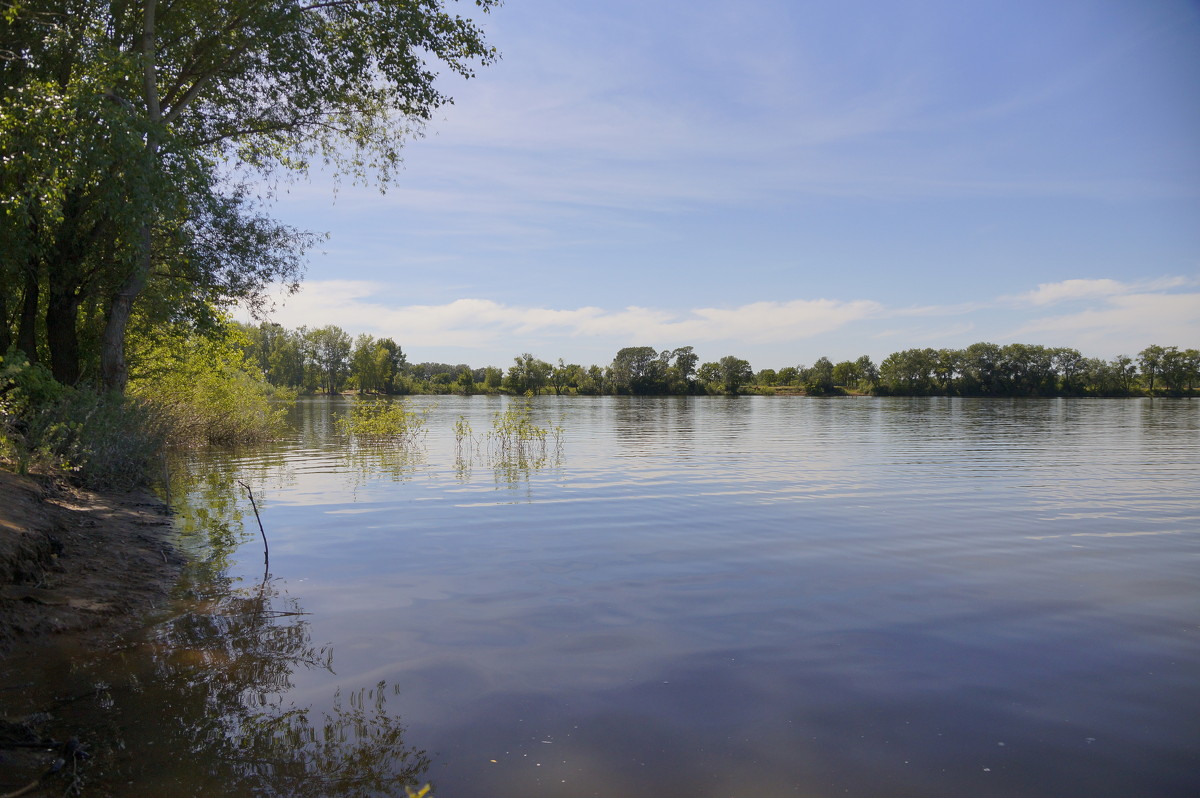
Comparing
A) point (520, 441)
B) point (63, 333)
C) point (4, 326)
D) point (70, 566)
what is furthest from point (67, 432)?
point (520, 441)

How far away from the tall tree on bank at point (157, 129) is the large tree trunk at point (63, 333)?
4 centimetres

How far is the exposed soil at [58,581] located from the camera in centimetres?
481

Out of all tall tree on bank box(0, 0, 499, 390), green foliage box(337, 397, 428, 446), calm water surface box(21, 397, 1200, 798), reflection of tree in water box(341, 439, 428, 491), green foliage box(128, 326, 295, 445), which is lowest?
calm water surface box(21, 397, 1200, 798)

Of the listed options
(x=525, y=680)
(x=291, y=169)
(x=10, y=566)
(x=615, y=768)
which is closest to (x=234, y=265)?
(x=291, y=169)

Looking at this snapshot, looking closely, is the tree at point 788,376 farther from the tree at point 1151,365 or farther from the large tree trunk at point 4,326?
the large tree trunk at point 4,326

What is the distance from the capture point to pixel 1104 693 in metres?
6.17

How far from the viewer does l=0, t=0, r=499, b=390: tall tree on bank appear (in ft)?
44.5

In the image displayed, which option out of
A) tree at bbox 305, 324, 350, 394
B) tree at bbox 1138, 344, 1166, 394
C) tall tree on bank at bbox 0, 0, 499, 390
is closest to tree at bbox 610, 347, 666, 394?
tree at bbox 305, 324, 350, 394

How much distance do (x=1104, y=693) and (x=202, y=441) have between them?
30242 millimetres

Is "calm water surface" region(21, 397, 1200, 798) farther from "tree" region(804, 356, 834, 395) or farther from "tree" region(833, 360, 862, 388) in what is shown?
"tree" region(833, 360, 862, 388)

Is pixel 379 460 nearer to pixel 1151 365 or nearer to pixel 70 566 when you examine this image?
pixel 70 566

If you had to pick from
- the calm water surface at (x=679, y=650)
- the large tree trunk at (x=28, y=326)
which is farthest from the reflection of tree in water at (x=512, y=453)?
the large tree trunk at (x=28, y=326)

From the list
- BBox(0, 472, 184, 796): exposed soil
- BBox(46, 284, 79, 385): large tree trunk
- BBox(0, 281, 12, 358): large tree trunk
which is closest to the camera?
BBox(0, 472, 184, 796): exposed soil

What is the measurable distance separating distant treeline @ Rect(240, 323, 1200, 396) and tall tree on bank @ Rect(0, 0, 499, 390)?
423ft
